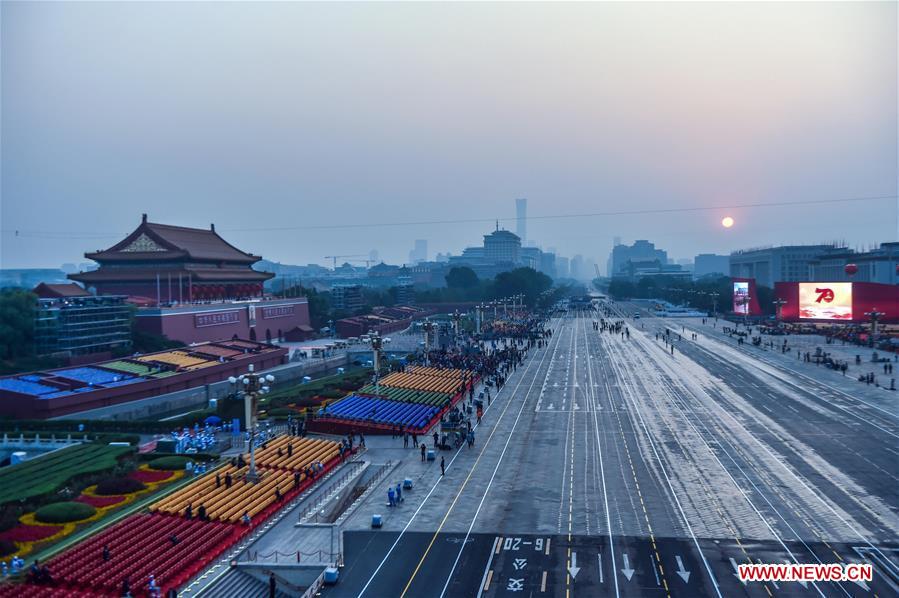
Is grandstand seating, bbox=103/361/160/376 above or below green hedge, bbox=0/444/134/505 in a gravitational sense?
above

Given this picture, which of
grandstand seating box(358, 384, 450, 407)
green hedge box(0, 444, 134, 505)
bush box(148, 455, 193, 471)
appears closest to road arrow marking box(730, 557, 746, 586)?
bush box(148, 455, 193, 471)

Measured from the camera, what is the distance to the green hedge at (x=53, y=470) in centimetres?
2633

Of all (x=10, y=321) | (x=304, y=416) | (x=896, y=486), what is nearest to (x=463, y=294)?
(x=10, y=321)

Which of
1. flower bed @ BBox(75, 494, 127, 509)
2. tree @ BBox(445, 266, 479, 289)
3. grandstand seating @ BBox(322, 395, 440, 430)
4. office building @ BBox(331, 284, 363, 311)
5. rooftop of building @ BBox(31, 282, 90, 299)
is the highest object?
tree @ BBox(445, 266, 479, 289)

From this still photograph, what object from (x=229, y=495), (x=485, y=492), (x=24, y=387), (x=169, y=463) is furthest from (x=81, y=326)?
(x=485, y=492)

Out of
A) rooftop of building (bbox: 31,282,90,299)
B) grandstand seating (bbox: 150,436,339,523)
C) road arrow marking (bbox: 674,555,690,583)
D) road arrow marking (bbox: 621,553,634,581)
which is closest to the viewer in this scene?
road arrow marking (bbox: 674,555,690,583)

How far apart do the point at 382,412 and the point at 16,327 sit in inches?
1362

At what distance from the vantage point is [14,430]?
129 ft

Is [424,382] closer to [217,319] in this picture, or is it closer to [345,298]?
[217,319]

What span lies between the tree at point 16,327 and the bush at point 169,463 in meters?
32.3

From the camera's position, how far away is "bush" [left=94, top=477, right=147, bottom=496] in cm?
2672

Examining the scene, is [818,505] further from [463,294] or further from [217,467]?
[463,294]

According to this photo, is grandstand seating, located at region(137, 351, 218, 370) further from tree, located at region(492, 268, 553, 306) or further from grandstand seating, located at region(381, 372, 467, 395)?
tree, located at region(492, 268, 553, 306)

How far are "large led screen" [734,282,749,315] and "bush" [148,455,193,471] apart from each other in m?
101
